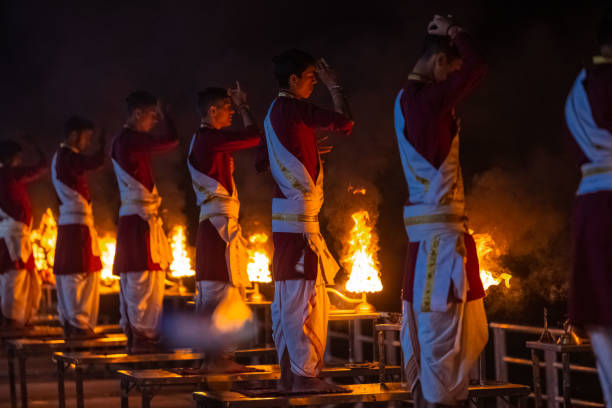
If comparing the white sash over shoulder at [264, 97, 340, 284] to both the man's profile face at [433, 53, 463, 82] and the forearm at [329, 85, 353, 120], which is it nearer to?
the forearm at [329, 85, 353, 120]

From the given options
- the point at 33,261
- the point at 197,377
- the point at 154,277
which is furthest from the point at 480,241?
the point at 33,261

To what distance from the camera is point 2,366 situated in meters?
11.3

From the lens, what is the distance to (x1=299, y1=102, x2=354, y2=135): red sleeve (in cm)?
477

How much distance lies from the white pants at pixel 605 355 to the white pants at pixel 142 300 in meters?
4.34

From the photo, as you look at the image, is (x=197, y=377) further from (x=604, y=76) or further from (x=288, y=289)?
(x=604, y=76)

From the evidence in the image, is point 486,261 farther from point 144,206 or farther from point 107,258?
point 107,258

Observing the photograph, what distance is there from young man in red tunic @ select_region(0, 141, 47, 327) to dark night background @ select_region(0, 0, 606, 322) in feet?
6.51

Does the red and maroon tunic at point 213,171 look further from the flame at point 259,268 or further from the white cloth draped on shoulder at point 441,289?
the white cloth draped on shoulder at point 441,289

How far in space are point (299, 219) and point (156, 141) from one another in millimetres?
2228

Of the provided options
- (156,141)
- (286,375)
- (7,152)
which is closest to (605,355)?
(286,375)

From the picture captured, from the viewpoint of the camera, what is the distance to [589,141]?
3.18 meters

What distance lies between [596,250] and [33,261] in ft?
24.0

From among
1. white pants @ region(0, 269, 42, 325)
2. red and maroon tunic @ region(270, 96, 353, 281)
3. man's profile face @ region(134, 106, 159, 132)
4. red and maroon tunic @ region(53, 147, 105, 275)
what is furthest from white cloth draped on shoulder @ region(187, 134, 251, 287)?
white pants @ region(0, 269, 42, 325)

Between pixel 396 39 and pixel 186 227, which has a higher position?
pixel 396 39
